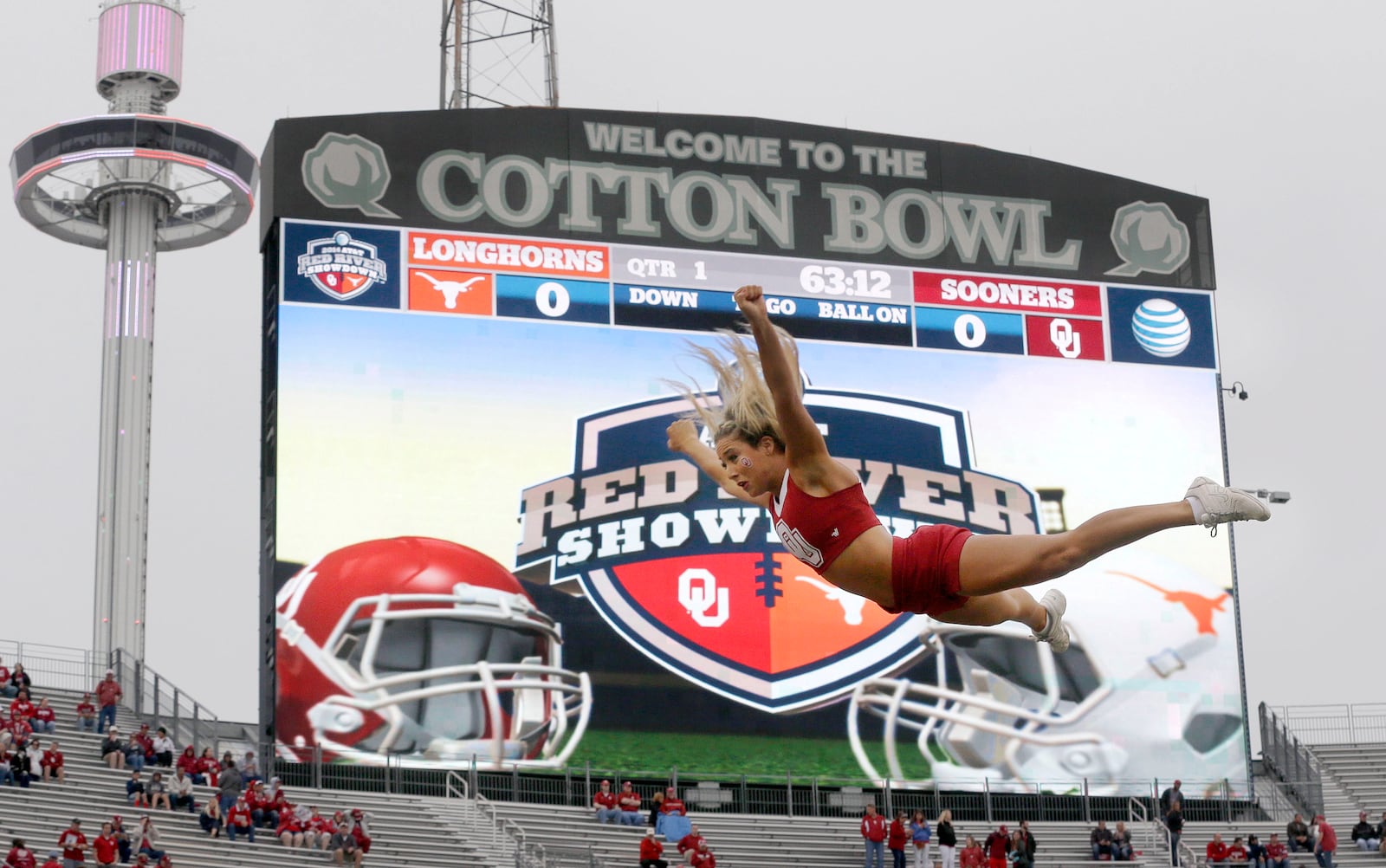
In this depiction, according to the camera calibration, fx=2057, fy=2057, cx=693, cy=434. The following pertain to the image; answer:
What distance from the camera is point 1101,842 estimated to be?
1075 inches

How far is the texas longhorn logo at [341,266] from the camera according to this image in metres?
27.6

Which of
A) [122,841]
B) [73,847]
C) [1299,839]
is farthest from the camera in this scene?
[1299,839]

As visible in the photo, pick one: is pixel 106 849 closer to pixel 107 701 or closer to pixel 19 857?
pixel 19 857

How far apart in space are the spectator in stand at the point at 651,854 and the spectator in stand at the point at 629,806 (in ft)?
5.78

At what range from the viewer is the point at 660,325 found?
2908 centimetres

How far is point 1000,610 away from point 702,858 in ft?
51.3

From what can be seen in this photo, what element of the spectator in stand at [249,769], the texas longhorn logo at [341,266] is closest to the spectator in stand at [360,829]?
A: the spectator in stand at [249,769]

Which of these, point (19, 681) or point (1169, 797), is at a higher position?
point (19, 681)

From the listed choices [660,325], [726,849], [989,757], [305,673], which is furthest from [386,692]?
[989,757]

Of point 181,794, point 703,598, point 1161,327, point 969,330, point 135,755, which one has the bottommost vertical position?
point 181,794

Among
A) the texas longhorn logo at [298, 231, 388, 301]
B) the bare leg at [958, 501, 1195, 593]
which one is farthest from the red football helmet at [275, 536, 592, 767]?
the bare leg at [958, 501, 1195, 593]

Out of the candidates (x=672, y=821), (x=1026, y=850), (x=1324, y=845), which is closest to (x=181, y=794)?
(x=672, y=821)

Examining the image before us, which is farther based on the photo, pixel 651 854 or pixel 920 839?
pixel 920 839

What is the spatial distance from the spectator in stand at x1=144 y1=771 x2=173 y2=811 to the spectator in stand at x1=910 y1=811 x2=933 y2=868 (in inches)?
358
